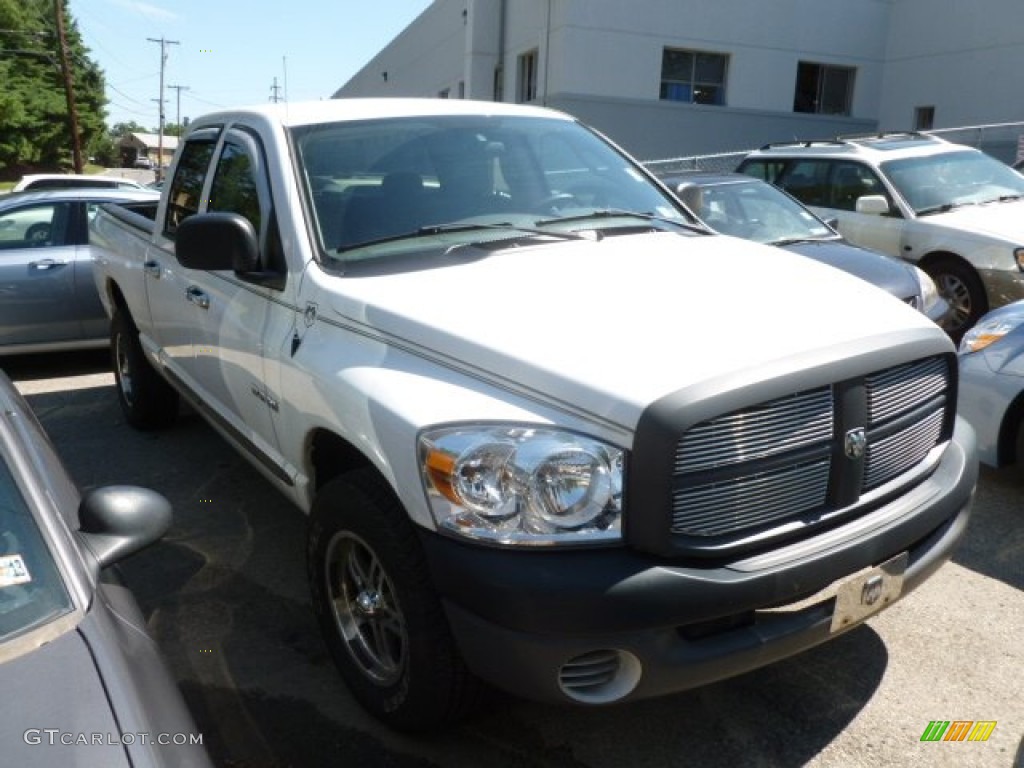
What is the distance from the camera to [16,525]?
1.98m

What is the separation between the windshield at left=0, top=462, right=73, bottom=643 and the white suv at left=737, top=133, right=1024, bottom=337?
7453mm

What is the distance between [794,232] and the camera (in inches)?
285

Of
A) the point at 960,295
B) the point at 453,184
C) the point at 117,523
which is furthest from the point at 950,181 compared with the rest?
the point at 117,523

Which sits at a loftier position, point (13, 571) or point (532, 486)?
point (532, 486)

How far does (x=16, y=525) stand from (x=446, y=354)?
1.15 m

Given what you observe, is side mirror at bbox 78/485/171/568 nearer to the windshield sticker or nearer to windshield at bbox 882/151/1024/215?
the windshield sticker

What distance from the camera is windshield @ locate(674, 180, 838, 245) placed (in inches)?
283

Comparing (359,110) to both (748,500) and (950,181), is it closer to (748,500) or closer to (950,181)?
(748,500)

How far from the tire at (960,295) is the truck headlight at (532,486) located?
6.35m

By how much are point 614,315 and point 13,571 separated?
1.63 metres

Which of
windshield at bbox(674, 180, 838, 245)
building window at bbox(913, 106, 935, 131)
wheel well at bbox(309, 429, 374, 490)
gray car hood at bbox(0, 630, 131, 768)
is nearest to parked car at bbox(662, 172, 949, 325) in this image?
windshield at bbox(674, 180, 838, 245)

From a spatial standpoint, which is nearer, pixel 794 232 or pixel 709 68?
pixel 794 232

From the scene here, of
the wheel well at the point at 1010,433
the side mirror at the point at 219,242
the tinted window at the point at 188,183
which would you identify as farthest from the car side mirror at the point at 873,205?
the side mirror at the point at 219,242

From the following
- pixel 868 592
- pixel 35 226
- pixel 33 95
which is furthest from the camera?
pixel 33 95
